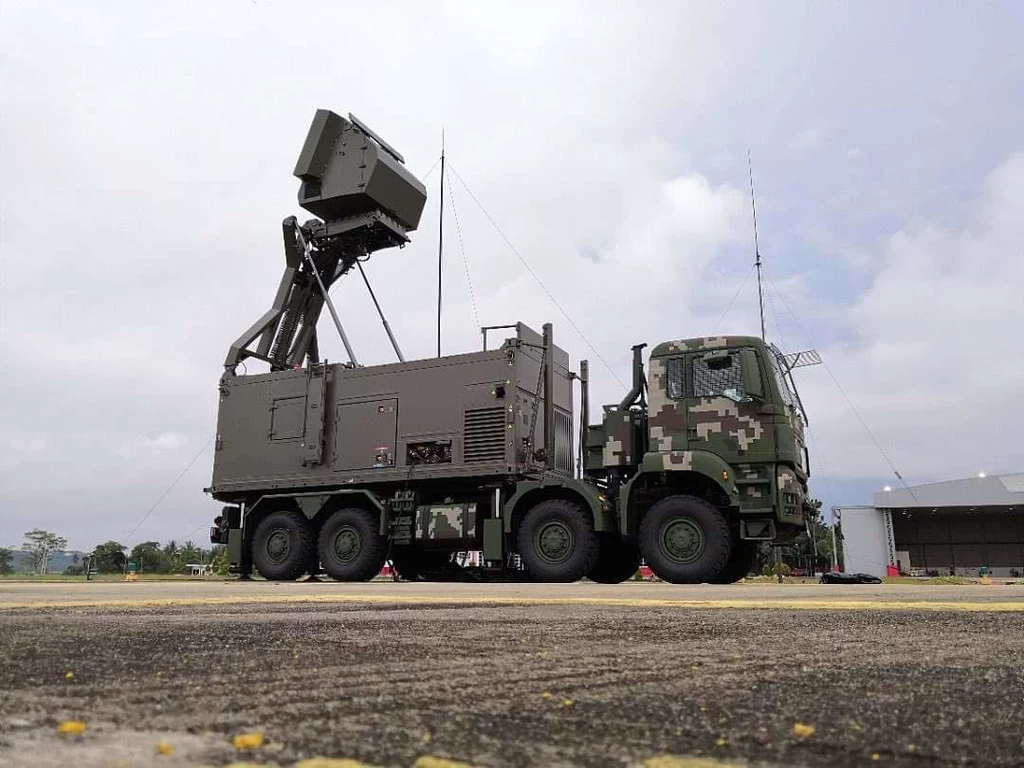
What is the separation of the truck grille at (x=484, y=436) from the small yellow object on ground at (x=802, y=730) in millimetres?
9001

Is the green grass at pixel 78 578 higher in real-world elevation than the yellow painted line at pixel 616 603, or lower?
lower

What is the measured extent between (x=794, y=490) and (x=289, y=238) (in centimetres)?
915

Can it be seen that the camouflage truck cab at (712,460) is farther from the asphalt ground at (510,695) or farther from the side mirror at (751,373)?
the asphalt ground at (510,695)

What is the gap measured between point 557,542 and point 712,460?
2.12 meters

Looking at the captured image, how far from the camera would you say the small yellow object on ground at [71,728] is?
1019 millimetres

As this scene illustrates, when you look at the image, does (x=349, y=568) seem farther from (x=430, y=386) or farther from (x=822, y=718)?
(x=822, y=718)

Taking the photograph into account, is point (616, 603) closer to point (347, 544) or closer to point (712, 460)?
point (712, 460)

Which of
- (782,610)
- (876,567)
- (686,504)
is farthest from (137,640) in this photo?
(876,567)

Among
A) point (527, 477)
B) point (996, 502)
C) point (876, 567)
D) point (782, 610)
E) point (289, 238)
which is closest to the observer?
point (782, 610)

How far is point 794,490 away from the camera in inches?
336

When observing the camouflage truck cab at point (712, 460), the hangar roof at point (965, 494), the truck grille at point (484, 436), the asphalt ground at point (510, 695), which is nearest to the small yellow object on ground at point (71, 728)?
the asphalt ground at point (510, 695)

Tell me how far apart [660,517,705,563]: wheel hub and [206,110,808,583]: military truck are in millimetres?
22

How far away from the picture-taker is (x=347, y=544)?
10961mm

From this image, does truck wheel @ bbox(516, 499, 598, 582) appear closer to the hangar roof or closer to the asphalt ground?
the asphalt ground
